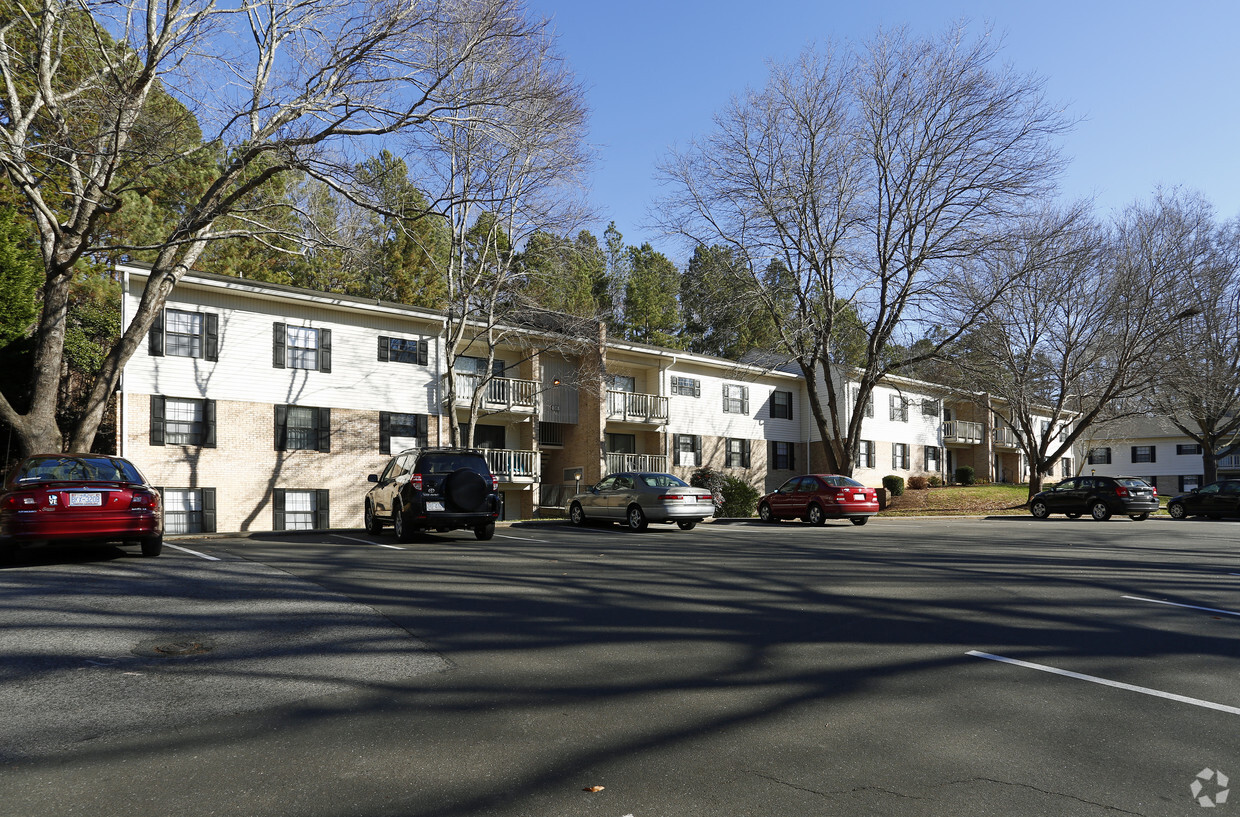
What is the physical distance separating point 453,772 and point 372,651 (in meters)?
2.61

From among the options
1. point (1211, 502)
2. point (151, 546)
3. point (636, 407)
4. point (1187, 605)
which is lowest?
point (1211, 502)

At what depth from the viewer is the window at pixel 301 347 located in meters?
25.7

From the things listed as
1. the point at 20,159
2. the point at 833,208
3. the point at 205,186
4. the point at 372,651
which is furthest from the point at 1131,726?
the point at 205,186

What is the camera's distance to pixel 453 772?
3965 mm

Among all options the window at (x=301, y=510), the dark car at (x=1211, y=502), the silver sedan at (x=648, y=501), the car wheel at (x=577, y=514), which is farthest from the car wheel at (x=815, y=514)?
the dark car at (x=1211, y=502)

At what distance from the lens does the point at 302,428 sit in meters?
26.1

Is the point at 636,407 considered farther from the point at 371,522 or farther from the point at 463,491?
the point at 463,491

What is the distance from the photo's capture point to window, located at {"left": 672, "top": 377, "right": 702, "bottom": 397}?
122 feet

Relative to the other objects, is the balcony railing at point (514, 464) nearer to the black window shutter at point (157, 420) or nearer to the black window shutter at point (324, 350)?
the black window shutter at point (324, 350)

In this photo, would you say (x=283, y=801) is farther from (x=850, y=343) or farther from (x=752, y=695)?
(x=850, y=343)

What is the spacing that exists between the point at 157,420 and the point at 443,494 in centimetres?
1281

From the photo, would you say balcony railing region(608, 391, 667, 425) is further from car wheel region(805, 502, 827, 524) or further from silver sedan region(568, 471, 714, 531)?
silver sedan region(568, 471, 714, 531)

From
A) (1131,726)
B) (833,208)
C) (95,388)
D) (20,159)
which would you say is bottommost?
(1131,726)

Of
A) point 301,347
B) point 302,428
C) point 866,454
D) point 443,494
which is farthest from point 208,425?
point 866,454
